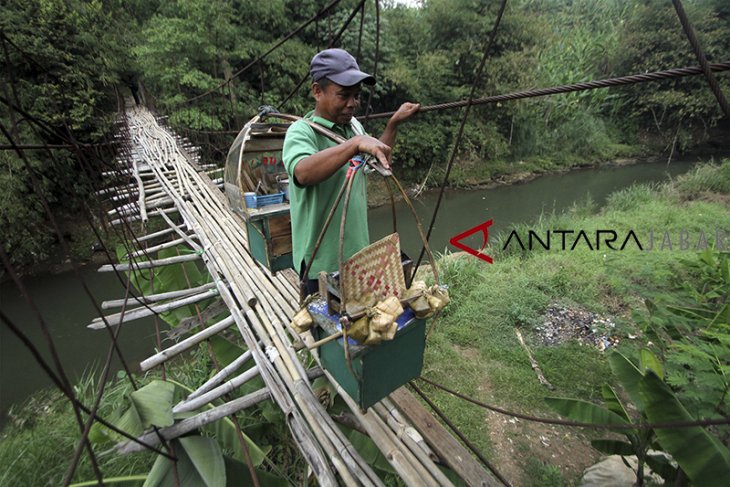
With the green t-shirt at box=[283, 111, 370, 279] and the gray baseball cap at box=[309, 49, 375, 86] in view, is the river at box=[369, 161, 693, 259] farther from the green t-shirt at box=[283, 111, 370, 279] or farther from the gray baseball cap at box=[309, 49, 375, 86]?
the gray baseball cap at box=[309, 49, 375, 86]

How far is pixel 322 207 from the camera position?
50.1 inches

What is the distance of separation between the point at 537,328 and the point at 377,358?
2912 millimetres

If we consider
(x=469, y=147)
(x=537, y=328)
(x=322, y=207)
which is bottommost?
(x=537, y=328)

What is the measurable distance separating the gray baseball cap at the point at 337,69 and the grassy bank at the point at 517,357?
7.21 feet

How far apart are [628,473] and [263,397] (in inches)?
84.2

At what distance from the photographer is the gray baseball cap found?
113 cm

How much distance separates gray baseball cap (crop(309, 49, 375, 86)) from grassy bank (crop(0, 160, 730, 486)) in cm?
220

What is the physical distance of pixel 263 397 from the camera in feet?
5.23

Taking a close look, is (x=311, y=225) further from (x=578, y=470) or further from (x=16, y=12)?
(x=16, y=12)

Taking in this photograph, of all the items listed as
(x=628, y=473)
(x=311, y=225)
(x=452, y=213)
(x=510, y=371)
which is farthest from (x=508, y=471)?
(x=452, y=213)

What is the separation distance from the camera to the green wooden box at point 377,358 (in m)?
1.15

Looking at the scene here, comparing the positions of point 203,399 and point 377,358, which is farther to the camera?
point 203,399

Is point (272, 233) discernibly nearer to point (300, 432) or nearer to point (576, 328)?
point (300, 432)

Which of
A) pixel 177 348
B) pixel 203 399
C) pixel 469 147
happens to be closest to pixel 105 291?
pixel 177 348
